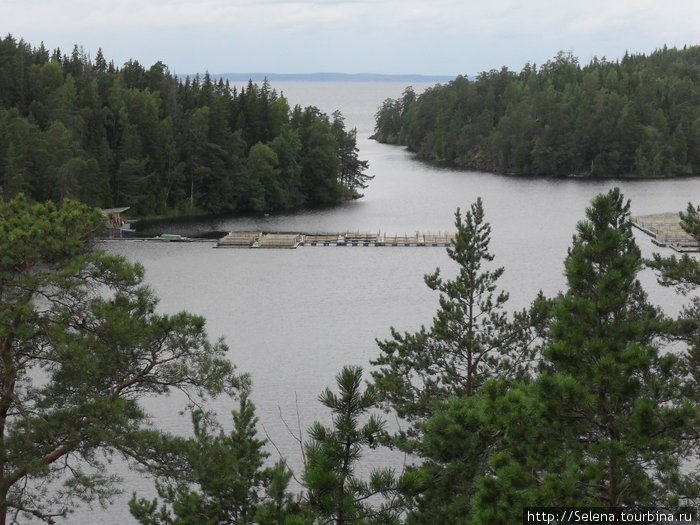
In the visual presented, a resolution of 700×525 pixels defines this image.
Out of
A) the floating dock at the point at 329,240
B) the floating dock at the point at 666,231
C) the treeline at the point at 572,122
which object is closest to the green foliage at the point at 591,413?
the floating dock at the point at 666,231

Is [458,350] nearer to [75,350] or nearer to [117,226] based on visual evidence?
[75,350]

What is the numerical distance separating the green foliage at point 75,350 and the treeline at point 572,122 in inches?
3549

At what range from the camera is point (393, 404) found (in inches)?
862

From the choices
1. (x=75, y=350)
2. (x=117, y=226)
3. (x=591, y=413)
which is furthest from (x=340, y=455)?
(x=117, y=226)

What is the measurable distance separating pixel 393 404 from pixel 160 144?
5579cm

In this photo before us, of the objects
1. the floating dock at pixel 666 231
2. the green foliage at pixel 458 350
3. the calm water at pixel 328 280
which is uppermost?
the green foliage at pixel 458 350

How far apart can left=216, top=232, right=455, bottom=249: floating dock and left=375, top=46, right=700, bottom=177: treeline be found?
44.7 m

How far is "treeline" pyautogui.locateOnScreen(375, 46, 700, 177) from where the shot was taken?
10219 cm

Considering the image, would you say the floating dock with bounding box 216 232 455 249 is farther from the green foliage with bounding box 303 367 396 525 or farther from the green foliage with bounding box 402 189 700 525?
the green foliage with bounding box 303 367 396 525

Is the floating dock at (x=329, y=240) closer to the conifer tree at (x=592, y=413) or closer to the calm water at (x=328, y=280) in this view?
the calm water at (x=328, y=280)

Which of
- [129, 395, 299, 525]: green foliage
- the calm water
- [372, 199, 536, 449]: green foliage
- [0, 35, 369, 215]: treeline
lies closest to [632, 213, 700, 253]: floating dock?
the calm water

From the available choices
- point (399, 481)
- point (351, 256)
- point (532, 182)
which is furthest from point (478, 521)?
point (532, 182)

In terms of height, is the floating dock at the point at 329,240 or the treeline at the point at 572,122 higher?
the treeline at the point at 572,122

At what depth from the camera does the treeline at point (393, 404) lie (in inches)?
445
